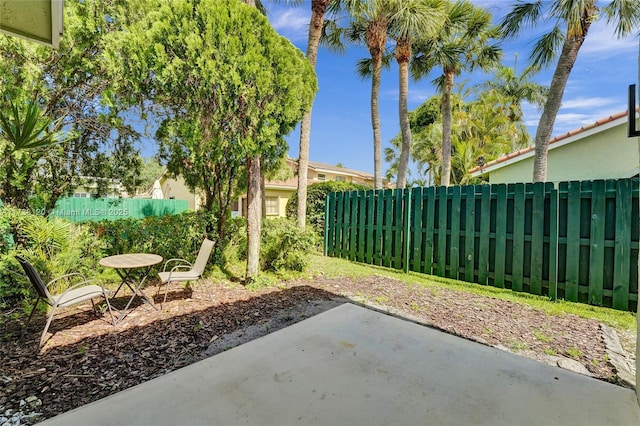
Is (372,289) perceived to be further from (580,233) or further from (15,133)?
(15,133)

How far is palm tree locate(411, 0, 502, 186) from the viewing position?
11078 mm

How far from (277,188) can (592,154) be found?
1407 centimetres

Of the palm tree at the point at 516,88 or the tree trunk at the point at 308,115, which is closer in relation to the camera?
the tree trunk at the point at 308,115

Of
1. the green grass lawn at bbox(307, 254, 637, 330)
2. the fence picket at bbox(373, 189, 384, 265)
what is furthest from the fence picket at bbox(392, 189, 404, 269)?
the fence picket at bbox(373, 189, 384, 265)

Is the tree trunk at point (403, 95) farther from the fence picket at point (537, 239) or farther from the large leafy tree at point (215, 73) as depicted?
the large leafy tree at point (215, 73)

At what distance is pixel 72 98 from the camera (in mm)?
4984

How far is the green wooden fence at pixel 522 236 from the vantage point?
13.6ft

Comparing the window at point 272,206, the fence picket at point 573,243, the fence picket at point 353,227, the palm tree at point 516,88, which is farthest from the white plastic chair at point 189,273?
A: the palm tree at point 516,88

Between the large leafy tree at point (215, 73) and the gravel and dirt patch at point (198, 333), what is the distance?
8.03ft

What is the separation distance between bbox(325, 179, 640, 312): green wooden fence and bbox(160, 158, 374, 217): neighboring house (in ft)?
19.2

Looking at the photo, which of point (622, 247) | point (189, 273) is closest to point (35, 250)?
point (189, 273)

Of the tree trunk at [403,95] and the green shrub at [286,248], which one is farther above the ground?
the tree trunk at [403,95]

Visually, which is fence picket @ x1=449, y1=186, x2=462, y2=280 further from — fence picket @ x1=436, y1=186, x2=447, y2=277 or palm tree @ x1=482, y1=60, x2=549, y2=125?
palm tree @ x1=482, y1=60, x2=549, y2=125

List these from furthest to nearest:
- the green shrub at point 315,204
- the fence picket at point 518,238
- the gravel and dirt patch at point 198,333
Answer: the green shrub at point 315,204 < the fence picket at point 518,238 < the gravel and dirt patch at point 198,333
